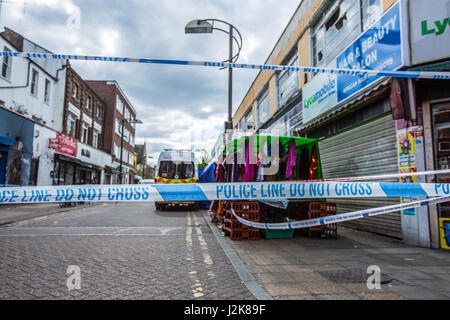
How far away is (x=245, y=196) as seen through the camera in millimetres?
3686

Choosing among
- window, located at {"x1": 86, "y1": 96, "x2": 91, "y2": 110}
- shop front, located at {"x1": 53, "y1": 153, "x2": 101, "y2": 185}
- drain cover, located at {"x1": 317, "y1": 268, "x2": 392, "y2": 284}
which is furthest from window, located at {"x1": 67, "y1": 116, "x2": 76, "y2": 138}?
drain cover, located at {"x1": 317, "y1": 268, "x2": 392, "y2": 284}

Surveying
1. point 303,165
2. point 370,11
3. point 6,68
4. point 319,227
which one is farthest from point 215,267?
point 6,68

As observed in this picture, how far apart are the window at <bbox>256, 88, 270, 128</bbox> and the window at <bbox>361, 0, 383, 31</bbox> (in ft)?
29.9

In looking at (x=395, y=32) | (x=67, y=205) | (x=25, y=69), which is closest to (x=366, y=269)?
(x=395, y=32)

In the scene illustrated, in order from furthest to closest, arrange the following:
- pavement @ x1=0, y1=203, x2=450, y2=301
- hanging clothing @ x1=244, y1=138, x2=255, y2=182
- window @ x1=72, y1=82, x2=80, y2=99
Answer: window @ x1=72, y1=82, x2=80, y2=99 < hanging clothing @ x1=244, y1=138, x2=255, y2=182 < pavement @ x1=0, y1=203, x2=450, y2=301

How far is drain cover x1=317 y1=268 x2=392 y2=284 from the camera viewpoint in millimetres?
3840

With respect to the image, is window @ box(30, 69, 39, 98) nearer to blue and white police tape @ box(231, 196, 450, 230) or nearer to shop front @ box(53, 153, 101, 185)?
shop front @ box(53, 153, 101, 185)

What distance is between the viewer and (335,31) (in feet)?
33.8

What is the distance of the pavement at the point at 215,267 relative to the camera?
11.1 ft

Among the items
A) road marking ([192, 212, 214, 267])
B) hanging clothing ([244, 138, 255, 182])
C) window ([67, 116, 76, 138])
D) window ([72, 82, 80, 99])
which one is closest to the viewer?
road marking ([192, 212, 214, 267])

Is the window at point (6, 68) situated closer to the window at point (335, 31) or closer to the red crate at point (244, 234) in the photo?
the window at point (335, 31)

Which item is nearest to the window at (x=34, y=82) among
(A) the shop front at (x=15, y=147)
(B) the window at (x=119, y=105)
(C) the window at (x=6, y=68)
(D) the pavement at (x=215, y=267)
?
(C) the window at (x=6, y=68)

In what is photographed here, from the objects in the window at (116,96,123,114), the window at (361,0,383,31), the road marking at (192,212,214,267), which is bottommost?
the road marking at (192,212,214,267)

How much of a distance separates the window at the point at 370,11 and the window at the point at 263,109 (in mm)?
9117
